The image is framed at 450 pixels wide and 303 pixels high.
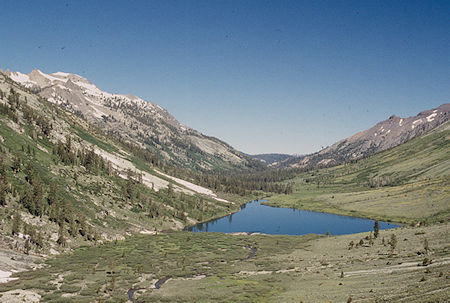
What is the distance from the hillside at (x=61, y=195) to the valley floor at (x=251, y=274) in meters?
10.7

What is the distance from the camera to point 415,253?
205 ft

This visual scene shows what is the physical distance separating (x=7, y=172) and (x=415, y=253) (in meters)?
121

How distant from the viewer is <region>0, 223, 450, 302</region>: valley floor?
145ft

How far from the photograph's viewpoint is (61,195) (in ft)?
370

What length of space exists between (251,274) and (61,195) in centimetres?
8090

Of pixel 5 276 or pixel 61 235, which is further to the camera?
pixel 61 235

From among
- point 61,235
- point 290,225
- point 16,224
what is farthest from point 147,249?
point 290,225

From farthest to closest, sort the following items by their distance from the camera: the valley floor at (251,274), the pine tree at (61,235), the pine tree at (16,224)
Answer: the pine tree at (61,235), the pine tree at (16,224), the valley floor at (251,274)

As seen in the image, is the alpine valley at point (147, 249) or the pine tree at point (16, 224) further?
the pine tree at point (16, 224)

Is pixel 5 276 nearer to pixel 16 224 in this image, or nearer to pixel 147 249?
pixel 16 224

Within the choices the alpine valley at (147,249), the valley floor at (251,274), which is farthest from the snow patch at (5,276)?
the valley floor at (251,274)

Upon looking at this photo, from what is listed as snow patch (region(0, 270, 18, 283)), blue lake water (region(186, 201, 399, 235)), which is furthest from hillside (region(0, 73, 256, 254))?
snow patch (region(0, 270, 18, 283))

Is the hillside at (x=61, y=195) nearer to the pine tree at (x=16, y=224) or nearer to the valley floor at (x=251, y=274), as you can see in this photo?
the pine tree at (x=16, y=224)

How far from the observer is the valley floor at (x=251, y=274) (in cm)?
4416
